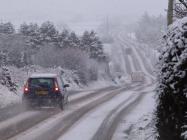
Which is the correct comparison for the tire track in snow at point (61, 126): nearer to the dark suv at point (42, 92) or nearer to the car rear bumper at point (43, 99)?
the car rear bumper at point (43, 99)

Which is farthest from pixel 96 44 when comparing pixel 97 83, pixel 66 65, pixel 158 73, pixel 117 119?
pixel 158 73

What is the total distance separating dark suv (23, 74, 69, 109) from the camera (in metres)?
25.1

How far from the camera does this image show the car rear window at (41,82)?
25312 mm

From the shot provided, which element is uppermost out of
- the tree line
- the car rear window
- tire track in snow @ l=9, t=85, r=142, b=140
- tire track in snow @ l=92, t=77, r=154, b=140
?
the tree line

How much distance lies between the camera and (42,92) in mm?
25297

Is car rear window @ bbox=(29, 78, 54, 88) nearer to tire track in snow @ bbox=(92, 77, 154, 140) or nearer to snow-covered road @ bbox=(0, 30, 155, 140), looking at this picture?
snow-covered road @ bbox=(0, 30, 155, 140)

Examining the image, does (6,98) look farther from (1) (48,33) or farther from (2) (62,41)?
(1) (48,33)

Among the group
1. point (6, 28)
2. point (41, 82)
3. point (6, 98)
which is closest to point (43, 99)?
point (41, 82)

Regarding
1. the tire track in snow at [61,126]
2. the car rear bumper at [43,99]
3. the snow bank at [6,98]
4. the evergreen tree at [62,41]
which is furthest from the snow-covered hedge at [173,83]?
the evergreen tree at [62,41]

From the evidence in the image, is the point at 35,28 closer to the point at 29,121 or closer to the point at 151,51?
the point at 29,121

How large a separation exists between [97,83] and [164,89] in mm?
66017

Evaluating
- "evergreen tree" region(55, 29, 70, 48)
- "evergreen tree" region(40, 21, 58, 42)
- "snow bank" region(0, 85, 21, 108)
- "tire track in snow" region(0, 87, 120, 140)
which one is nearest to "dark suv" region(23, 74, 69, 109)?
"tire track in snow" region(0, 87, 120, 140)

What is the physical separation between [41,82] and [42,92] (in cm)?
49

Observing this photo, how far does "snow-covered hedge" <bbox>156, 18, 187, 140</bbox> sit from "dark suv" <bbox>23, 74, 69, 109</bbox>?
13193mm
